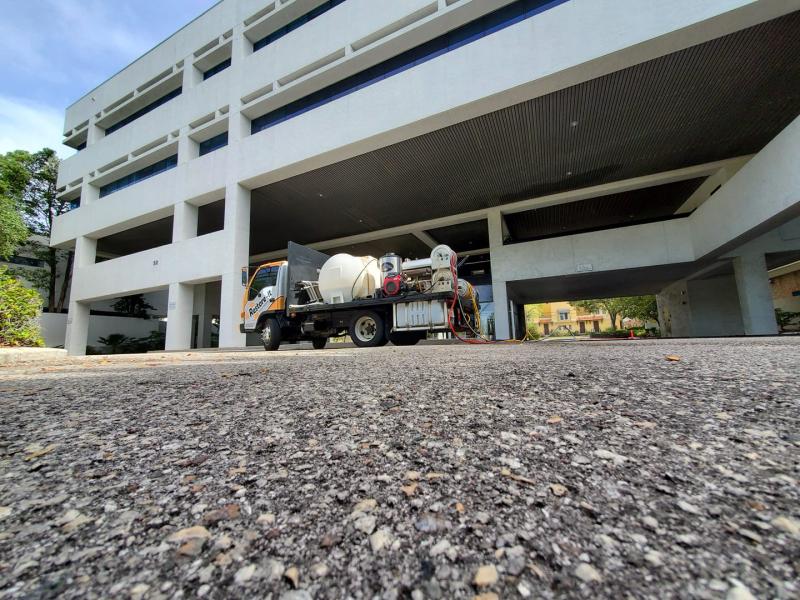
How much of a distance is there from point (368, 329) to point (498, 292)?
707cm

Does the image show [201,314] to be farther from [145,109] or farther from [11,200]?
[145,109]

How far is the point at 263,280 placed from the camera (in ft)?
36.3

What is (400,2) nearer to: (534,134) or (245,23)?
(534,134)

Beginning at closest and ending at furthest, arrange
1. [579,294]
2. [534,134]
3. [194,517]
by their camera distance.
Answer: [194,517] < [534,134] < [579,294]

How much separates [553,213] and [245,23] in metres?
16.8

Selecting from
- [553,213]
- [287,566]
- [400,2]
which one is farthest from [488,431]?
[553,213]

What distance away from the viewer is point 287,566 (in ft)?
2.42

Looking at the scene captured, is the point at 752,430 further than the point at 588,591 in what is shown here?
Yes

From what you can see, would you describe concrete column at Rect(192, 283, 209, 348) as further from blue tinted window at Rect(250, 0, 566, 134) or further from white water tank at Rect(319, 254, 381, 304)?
Answer: white water tank at Rect(319, 254, 381, 304)

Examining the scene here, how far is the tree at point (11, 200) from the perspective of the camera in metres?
17.8

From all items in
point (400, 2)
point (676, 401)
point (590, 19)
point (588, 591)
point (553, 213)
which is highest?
point (400, 2)

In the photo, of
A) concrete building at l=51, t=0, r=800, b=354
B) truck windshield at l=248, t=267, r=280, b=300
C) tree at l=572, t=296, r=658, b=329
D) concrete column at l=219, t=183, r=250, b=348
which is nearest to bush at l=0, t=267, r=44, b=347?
truck windshield at l=248, t=267, r=280, b=300

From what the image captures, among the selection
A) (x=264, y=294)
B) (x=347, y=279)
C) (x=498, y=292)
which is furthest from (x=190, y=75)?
(x=498, y=292)

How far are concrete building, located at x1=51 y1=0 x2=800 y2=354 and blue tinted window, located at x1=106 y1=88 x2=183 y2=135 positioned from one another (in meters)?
0.09
